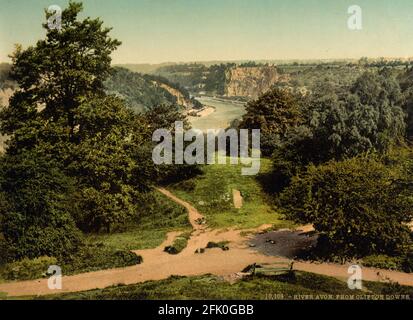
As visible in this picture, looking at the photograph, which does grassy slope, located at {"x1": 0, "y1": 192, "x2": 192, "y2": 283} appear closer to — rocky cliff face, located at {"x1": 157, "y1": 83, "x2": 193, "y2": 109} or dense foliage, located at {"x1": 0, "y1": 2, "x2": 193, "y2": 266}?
dense foliage, located at {"x1": 0, "y1": 2, "x2": 193, "y2": 266}

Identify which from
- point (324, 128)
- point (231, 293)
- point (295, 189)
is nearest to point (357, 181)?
point (295, 189)

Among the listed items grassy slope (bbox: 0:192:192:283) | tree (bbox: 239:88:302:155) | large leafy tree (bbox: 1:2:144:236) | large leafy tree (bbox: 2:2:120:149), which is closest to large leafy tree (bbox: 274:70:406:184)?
grassy slope (bbox: 0:192:192:283)

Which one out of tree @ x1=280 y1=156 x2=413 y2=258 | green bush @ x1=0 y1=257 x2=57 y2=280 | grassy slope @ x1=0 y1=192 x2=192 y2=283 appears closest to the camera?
green bush @ x1=0 y1=257 x2=57 y2=280

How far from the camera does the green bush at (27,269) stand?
23641mm

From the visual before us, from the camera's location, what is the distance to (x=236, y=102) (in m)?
186

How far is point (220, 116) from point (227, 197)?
107 meters

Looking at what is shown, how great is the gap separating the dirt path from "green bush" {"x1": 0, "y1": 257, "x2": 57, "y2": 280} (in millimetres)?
593

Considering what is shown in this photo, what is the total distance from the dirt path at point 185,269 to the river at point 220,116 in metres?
77.9

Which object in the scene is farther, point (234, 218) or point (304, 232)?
point (234, 218)

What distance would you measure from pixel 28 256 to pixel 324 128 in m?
25.3

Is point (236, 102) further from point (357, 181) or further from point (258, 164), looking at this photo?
point (357, 181)

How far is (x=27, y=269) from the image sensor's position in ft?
79.0

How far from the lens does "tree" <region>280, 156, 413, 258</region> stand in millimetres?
24719

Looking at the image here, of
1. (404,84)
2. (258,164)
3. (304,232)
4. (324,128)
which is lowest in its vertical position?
(304,232)
